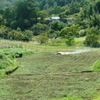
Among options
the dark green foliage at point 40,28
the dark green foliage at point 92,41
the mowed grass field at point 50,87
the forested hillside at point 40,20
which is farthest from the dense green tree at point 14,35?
the mowed grass field at point 50,87

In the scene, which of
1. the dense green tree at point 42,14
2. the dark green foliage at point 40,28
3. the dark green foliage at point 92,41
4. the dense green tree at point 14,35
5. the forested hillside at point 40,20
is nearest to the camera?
the dark green foliage at point 92,41

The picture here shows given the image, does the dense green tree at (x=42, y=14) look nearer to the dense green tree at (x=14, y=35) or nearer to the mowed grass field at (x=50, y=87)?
the dense green tree at (x=14, y=35)

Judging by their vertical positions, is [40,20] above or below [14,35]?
above

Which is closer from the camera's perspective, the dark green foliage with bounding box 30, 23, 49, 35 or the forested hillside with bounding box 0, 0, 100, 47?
the forested hillside with bounding box 0, 0, 100, 47

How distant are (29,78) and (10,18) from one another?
71.5 m

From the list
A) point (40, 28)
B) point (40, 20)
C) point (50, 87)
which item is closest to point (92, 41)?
point (40, 28)

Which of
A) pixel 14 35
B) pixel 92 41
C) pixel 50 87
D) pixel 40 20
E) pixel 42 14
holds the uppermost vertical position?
pixel 42 14

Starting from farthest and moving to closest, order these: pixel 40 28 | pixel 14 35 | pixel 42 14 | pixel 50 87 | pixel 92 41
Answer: pixel 42 14
pixel 40 28
pixel 14 35
pixel 92 41
pixel 50 87

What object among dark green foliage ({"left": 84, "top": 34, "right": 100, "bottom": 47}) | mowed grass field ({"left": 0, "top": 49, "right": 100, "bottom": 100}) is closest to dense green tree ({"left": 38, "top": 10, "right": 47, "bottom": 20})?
dark green foliage ({"left": 84, "top": 34, "right": 100, "bottom": 47})

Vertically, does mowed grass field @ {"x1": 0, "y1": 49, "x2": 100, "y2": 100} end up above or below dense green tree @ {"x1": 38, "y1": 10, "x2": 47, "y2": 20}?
below

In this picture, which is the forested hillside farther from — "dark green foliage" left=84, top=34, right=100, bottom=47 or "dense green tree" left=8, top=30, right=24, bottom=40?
"dark green foliage" left=84, top=34, right=100, bottom=47

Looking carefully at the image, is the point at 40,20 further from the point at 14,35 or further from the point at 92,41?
the point at 92,41

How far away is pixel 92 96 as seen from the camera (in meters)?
13.9

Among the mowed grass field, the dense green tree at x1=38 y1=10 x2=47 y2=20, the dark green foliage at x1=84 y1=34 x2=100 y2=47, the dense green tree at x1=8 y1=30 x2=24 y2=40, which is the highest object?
the dense green tree at x1=38 y1=10 x2=47 y2=20
